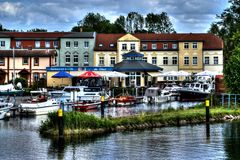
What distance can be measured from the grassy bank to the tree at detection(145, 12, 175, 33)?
4310 inches

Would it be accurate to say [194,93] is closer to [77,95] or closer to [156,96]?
[156,96]

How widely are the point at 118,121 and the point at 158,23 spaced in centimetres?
11837

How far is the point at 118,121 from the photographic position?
40938 mm

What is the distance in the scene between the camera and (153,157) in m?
29.6

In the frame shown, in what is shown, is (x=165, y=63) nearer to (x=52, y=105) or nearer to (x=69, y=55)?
(x=69, y=55)

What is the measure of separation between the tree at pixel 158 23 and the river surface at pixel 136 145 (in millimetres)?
115728

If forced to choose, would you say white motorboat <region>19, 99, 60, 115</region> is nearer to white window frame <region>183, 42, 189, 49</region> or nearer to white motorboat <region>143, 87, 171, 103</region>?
white motorboat <region>143, 87, 171, 103</region>

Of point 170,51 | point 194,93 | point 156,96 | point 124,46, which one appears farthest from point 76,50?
point 156,96

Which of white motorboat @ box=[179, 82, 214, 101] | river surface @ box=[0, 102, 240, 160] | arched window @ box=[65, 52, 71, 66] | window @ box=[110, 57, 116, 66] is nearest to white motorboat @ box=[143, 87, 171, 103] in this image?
white motorboat @ box=[179, 82, 214, 101]

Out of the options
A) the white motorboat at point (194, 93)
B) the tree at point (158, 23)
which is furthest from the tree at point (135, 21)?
the white motorboat at point (194, 93)

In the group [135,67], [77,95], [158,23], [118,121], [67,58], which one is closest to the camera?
[118,121]

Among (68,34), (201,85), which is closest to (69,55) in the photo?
(68,34)

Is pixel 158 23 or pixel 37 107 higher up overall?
pixel 158 23

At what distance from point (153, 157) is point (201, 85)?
5341cm
